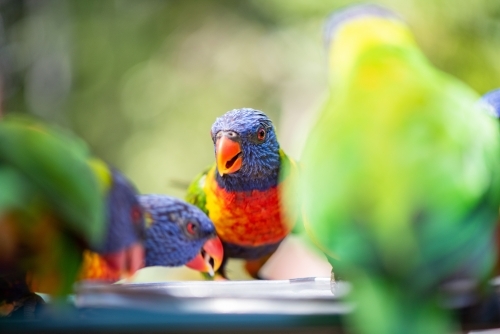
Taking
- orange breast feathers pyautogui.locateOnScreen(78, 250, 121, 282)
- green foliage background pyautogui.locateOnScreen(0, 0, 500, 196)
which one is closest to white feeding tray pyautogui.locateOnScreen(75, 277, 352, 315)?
orange breast feathers pyautogui.locateOnScreen(78, 250, 121, 282)

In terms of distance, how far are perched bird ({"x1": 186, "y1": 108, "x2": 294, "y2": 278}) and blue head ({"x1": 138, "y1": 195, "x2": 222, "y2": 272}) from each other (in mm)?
31

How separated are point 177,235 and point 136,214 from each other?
94 mm

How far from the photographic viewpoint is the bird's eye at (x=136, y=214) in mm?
803

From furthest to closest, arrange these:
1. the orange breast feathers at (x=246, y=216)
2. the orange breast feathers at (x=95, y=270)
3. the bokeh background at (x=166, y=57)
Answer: the bokeh background at (x=166, y=57)
the orange breast feathers at (x=246, y=216)
the orange breast feathers at (x=95, y=270)

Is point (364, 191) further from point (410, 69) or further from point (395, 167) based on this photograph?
point (410, 69)

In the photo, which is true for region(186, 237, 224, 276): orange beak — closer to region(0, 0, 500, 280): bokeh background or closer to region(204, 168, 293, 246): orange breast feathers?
region(204, 168, 293, 246): orange breast feathers

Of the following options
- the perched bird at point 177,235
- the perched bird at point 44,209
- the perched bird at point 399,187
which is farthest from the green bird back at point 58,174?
Answer: the perched bird at point 399,187

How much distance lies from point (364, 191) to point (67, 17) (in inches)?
112

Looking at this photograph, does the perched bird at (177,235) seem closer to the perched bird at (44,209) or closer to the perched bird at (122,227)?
the perched bird at (122,227)

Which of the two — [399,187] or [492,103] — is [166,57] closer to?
[492,103]

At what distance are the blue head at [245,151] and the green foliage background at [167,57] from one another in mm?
1318

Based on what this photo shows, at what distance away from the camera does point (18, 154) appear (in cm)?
66

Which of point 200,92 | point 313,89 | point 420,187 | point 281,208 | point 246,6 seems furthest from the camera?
point 246,6

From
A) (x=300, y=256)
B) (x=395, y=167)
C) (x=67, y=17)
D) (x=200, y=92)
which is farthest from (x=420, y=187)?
(x=67, y=17)
